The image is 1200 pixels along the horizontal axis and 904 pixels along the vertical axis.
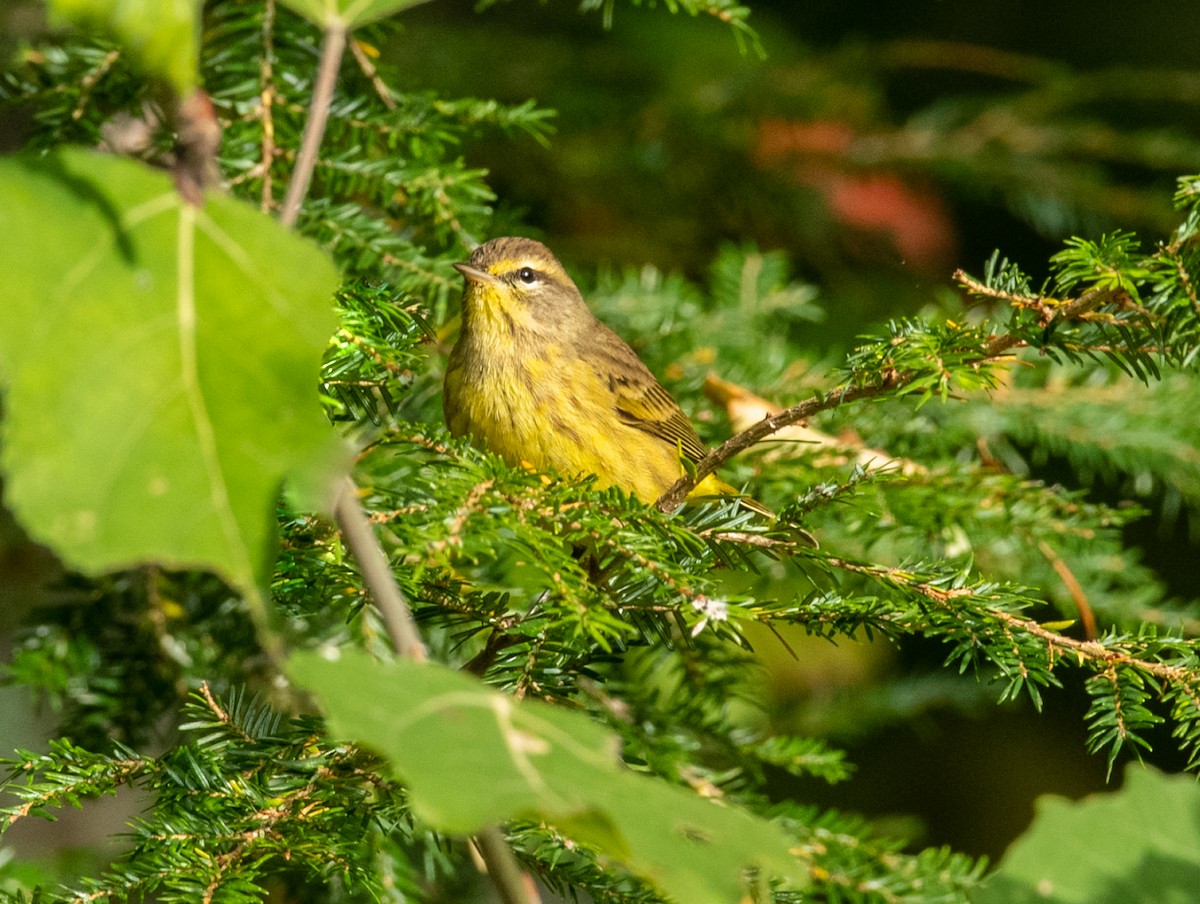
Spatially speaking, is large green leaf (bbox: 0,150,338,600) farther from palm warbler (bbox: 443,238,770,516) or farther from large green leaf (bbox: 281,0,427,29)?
palm warbler (bbox: 443,238,770,516)

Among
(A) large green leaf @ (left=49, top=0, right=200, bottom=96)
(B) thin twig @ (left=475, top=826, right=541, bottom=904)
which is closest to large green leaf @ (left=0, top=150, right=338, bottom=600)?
(A) large green leaf @ (left=49, top=0, right=200, bottom=96)

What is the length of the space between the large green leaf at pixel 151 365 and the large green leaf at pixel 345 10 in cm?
22

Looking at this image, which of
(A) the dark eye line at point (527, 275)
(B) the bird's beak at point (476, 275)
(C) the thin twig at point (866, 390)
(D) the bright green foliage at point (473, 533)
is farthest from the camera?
(A) the dark eye line at point (527, 275)

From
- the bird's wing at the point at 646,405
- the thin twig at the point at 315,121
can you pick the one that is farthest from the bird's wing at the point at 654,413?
the thin twig at the point at 315,121

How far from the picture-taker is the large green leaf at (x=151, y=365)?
0.92 meters

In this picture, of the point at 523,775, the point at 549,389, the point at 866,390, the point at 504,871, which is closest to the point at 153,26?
the point at 523,775

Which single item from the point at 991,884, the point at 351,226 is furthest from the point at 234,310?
the point at 351,226

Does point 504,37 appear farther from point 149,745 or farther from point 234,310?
point 234,310

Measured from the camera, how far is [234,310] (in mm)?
1003

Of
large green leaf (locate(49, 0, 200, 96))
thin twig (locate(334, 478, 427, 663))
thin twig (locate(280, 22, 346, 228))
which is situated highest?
large green leaf (locate(49, 0, 200, 96))

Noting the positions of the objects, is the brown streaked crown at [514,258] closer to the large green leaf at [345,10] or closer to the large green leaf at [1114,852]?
the large green leaf at [345,10]

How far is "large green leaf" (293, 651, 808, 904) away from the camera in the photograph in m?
0.85

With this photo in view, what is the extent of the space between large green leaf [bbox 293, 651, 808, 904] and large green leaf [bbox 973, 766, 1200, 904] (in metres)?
0.22

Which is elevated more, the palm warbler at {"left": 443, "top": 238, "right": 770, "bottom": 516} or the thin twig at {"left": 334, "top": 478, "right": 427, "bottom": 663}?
the thin twig at {"left": 334, "top": 478, "right": 427, "bottom": 663}
